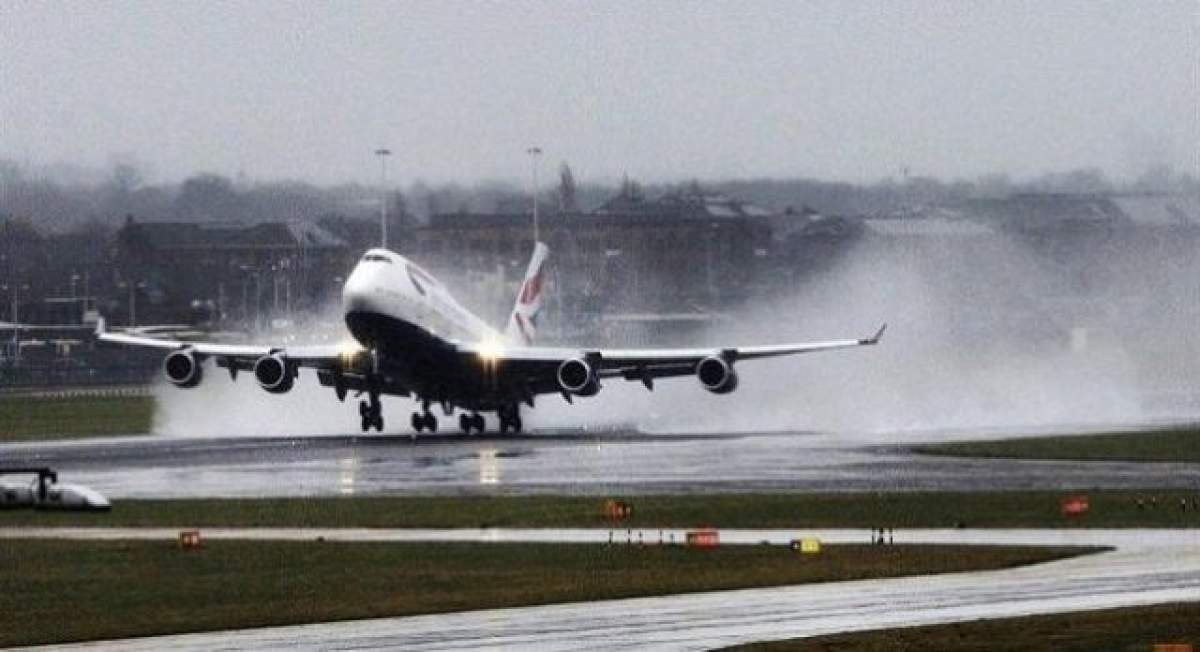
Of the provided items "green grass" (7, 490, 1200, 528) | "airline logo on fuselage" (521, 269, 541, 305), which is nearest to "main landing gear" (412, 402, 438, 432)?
"airline logo on fuselage" (521, 269, 541, 305)

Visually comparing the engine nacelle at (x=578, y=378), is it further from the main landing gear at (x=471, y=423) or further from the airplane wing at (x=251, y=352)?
the airplane wing at (x=251, y=352)

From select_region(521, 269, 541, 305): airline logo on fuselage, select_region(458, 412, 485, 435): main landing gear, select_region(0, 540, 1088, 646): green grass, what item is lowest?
select_region(0, 540, 1088, 646): green grass

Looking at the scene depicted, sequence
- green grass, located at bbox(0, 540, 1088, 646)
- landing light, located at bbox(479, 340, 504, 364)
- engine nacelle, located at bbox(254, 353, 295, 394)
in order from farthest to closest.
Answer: engine nacelle, located at bbox(254, 353, 295, 394)
landing light, located at bbox(479, 340, 504, 364)
green grass, located at bbox(0, 540, 1088, 646)

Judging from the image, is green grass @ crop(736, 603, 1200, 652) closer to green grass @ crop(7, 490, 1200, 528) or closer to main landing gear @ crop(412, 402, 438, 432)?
green grass @ crop(7, 490, 1200, 528)

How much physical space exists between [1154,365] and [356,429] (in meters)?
48.2

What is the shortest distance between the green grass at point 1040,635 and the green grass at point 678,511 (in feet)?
62.2

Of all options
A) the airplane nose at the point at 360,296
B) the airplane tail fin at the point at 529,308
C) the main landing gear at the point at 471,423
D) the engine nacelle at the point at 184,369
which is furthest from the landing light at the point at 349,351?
the airplane tail fin at the point at 529,308

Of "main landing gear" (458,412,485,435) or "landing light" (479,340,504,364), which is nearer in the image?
"landing light" (479,340,504,364)

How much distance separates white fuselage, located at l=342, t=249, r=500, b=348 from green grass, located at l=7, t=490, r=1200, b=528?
2969cm

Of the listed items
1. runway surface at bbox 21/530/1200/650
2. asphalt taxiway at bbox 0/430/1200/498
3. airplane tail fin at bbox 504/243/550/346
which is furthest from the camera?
airplane tail fin at bbox 504/243/550/346

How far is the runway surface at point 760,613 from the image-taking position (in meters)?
43.8

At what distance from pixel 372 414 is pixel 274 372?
408 centimetres

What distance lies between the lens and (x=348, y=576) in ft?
182

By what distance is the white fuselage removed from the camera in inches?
4232
